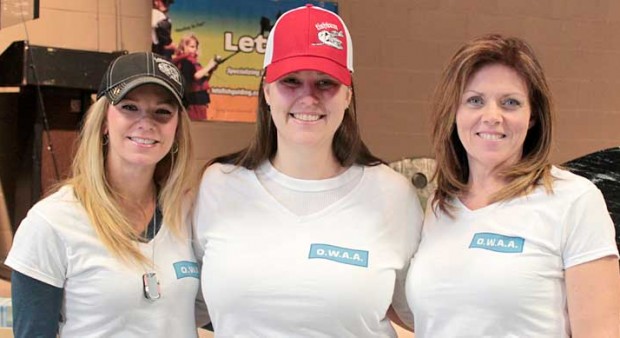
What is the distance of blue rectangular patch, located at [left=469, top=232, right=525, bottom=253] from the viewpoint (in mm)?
1461

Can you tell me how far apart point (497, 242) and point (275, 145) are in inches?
24.9

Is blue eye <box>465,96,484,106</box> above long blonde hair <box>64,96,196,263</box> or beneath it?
above

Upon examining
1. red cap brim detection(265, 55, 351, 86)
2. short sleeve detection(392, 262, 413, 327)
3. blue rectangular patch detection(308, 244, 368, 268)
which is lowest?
short sleeve detection(392, 262, 413, 327)

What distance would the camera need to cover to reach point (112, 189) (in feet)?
5.43

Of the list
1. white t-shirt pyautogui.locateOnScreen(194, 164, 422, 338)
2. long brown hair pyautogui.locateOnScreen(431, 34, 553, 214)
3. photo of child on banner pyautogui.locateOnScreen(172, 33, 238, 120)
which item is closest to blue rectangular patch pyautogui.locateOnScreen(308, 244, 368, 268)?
white t-shirt pyautogui.locateOnScreen(194, 164, 422, 338)

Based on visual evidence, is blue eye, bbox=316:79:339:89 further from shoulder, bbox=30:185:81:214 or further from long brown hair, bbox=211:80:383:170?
shoulder, bbox=30:185:81:214

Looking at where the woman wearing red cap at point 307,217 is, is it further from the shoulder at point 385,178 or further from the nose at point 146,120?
the nose at point 146,120

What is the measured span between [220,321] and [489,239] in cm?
64

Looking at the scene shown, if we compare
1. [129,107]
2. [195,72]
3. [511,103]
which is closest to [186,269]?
[129,107]

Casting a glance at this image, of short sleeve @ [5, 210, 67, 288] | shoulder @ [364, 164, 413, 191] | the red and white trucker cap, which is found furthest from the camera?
shoulder @ [364, 164, 413, 191]

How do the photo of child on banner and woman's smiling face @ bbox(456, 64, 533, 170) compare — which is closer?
woman's smiling face @ bbox(456, 64, 533, 170)

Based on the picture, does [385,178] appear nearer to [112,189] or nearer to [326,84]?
[326,84]

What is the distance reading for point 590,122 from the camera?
435 centimetres

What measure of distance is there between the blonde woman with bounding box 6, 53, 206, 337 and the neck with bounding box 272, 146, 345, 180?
0.85ft
